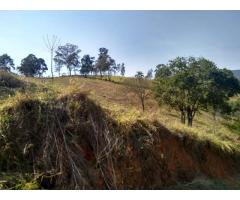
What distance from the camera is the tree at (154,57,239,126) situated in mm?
27781

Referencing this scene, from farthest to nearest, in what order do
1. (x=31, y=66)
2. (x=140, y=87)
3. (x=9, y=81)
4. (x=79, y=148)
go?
(x=31, y=66)
(x=140, y=87)
(x=9, y=81)
(x=79, y=148)

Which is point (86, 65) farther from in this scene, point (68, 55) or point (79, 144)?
point (79, 144)

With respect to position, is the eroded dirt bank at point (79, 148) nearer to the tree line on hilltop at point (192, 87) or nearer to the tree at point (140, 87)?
the tree line on hilltop at point (192, 87)

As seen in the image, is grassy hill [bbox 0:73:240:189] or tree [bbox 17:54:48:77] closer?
grassy hill [bbox 0:73:240:189]

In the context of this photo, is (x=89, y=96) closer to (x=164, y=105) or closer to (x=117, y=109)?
(x=117, y=109)

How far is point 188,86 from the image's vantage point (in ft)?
92.9

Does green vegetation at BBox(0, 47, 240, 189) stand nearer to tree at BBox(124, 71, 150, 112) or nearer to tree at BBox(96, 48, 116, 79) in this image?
tree at BBox(124, 71, 150, 112)

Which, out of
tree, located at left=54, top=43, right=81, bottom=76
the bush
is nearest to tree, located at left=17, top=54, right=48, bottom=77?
tree, located at left=54, top=43, right=81, bottom=76

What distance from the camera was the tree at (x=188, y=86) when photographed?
91.1ft

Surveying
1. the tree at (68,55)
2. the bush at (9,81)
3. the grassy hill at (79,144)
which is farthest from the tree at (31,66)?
the grassy hill at (79,144)

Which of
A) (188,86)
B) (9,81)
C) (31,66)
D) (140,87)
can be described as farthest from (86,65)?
(9,81)

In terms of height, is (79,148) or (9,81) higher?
(9,81)

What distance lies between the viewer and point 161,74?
105 feet

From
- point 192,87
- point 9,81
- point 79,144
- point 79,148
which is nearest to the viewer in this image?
point 79,148
